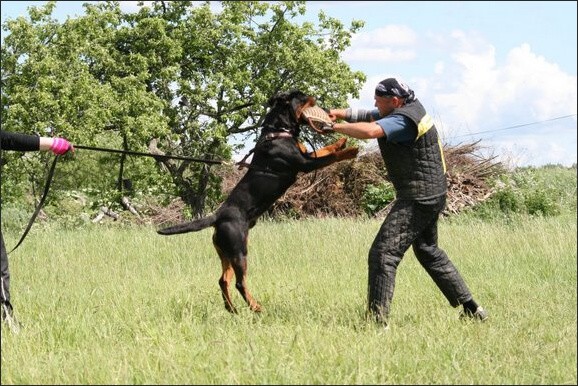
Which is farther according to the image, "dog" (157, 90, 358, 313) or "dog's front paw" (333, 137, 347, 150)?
"dog" (157, 90, 358, 313)

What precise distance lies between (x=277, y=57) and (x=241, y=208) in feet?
51.4

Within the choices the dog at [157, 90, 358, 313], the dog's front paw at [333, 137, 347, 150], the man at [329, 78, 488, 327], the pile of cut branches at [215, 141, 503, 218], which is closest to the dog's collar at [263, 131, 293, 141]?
the dog at [157, 90, 358, 313]

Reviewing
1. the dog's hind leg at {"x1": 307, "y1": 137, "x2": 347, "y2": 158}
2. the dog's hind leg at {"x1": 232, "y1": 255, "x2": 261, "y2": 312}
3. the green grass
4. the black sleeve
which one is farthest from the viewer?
the black sleeve

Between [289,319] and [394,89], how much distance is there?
5.86 feet

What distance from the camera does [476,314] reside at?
19.4 feet

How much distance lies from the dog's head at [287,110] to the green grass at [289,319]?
4.44 ft

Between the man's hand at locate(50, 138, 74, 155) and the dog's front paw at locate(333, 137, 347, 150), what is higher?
the dog's front paw at locate(333, 137, 347, 150)

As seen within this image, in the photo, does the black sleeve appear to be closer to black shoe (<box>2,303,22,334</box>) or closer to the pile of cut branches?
black shoe (<box>2,303,22,334</box>)

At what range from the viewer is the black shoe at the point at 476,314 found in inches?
230

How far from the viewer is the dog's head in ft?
19.2

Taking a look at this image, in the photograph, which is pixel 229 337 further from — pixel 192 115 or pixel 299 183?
pixel 192 115

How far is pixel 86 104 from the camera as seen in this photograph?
18.8m

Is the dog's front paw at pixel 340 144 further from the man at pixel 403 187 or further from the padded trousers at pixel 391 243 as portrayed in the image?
the padded trousers at pixel 391 243

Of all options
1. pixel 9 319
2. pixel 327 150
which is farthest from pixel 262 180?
pixel 9 319
